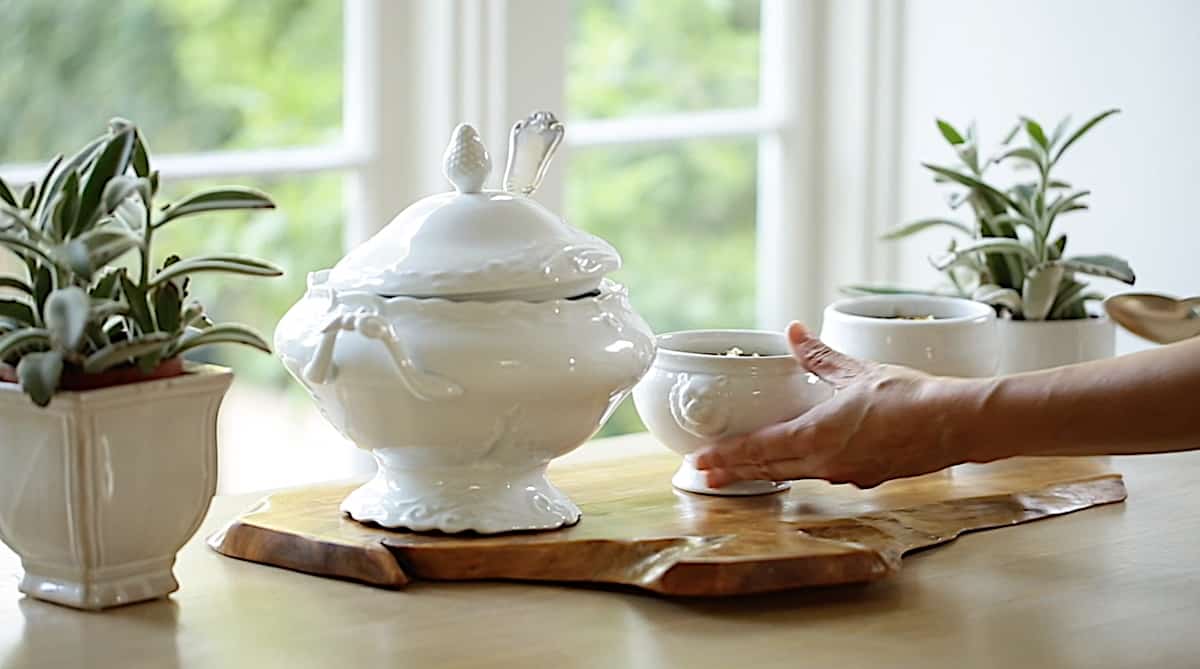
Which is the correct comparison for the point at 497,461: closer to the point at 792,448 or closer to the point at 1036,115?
the point at 792,448

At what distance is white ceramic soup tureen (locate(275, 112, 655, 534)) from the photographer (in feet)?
3.95

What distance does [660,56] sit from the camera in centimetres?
272

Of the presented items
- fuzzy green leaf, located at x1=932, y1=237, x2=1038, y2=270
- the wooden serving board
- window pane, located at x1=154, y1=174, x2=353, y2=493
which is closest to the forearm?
the wooden serving board

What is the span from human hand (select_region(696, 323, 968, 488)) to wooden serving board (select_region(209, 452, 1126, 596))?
34 mm

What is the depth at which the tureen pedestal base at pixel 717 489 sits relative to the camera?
4.65 feet

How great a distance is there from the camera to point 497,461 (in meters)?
1.26

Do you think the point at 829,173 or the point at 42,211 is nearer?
the point at 42,211

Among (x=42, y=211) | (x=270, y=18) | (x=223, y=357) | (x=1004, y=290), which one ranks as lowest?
(x=223, y=357)

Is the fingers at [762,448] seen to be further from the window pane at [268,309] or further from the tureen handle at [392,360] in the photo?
the window pane at [268,309]

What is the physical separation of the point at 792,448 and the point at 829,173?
5.07ft

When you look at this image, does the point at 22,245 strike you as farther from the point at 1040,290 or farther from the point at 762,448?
the point at 1040,290

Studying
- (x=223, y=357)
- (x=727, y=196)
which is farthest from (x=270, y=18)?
(x=727, y=196)

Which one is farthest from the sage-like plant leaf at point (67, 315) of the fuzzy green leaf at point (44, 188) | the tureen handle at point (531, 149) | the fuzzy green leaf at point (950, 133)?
the fuzzy green leaf at point (950, 133)

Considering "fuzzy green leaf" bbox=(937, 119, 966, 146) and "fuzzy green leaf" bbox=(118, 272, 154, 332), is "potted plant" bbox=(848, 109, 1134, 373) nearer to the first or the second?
"fuzzy green leaf" bbox=(937, 119, 966, 146)
